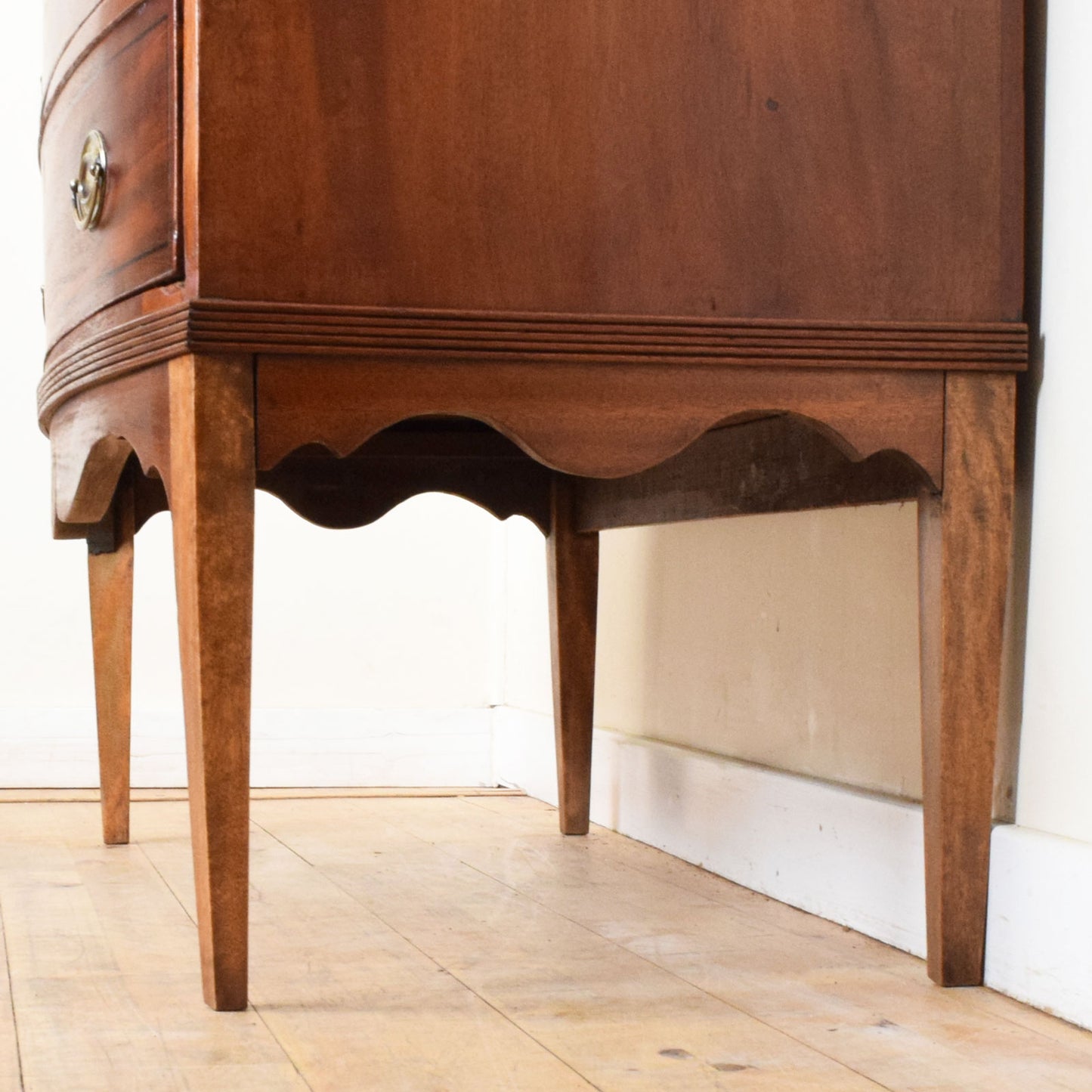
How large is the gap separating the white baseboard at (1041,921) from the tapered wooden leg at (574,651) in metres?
0.70

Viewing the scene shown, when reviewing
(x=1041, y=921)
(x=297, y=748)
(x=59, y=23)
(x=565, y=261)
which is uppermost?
(x=59, y=23)

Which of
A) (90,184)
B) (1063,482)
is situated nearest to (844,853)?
(1063,482)

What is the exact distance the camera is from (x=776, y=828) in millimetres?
1302

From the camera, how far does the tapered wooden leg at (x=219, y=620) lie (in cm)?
89

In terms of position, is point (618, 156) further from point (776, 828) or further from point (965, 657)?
point (776, 828)

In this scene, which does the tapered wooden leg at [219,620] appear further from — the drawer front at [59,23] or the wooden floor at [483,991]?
the drawer front at [59,23]

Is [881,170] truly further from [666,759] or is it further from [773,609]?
[666,759]

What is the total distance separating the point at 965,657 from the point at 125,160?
0.64 meters

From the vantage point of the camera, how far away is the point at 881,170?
99cm

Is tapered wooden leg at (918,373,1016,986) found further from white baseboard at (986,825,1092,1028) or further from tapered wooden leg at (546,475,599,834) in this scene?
tapered wooden leg at (546,475,599,834)

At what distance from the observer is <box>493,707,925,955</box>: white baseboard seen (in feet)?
3.65

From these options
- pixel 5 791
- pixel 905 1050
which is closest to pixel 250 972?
pixel 905 1050

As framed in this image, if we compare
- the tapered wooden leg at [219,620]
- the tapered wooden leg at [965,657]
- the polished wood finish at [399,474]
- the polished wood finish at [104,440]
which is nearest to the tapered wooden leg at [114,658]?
the polished wood finish at [104,440]

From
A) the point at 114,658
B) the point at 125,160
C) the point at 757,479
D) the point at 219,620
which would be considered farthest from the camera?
the point at 114,658
